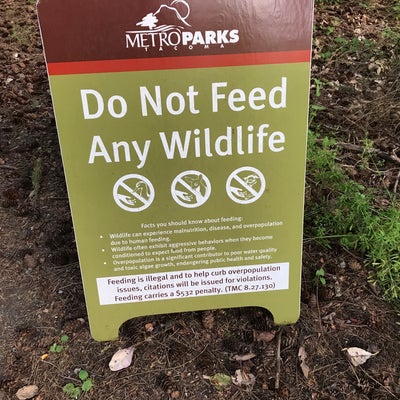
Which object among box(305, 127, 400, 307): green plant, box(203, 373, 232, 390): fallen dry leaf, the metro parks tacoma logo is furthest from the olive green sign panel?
box(305, 127, 400, 307): green plant

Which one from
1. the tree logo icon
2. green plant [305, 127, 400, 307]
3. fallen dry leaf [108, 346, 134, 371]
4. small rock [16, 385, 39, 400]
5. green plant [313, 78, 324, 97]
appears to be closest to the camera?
the tree logo icon

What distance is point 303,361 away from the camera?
237 cm

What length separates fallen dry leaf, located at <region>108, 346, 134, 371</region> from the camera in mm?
2365

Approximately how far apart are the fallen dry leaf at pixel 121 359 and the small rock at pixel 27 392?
1.15 ft

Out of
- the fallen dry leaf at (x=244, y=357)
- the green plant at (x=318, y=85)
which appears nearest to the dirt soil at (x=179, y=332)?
the fallen dry leaf at (x=244, y=357)

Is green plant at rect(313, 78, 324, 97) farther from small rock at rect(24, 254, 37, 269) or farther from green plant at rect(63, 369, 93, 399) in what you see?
green plant at rect(63, 369, 93, 399)

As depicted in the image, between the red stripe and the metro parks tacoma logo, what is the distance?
0.04 m

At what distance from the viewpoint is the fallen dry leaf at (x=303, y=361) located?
231 cm

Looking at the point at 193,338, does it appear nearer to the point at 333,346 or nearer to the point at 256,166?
the point at 333,346

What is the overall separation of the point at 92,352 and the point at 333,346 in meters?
1.18

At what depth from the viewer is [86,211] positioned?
6.76 ft

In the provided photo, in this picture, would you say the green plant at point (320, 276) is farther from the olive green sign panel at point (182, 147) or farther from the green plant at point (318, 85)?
the green plant at point (318, 85)

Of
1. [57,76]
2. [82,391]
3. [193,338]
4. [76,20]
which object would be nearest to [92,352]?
[82,391]

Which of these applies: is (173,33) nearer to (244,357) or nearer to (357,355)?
(244,357)
